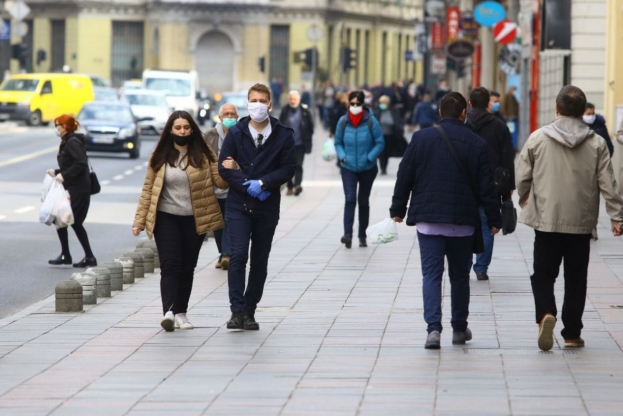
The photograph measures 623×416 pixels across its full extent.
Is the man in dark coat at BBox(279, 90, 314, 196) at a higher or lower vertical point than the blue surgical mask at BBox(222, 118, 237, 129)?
lower

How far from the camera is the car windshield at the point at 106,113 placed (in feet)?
132

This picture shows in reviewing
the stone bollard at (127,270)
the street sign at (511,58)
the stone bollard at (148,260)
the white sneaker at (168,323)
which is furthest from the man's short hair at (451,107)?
the street sign at (511,58)

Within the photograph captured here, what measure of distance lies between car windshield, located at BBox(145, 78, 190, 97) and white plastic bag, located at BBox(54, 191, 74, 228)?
42.4m

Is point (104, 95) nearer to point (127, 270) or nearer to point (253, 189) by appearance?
point (127, 270)

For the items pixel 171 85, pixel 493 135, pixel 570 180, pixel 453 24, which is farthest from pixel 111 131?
pixel 570 180

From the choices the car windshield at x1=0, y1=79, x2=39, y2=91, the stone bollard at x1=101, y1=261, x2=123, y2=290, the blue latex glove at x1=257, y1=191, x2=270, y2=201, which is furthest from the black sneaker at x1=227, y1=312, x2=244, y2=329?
the car windshield at x1=0, y1=79, x2=39, y2=91

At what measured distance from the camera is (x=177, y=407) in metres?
8.32

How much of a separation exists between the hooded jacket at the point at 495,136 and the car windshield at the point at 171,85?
45.3 m

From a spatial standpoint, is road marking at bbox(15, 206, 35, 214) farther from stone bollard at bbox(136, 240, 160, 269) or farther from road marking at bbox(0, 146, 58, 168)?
road marking at bbox(0, 146, 58, 168)

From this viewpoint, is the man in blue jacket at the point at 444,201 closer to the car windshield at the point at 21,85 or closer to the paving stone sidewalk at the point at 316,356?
the paving stone sidewalk at the point at 316,356

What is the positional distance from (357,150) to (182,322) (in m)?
7.03

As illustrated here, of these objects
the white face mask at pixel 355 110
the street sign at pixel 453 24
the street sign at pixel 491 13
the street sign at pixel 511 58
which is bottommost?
the white face mask at pixel 355 110

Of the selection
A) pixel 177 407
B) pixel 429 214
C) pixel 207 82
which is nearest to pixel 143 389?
pixel 177 407

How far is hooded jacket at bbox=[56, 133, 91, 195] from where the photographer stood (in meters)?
17.0
